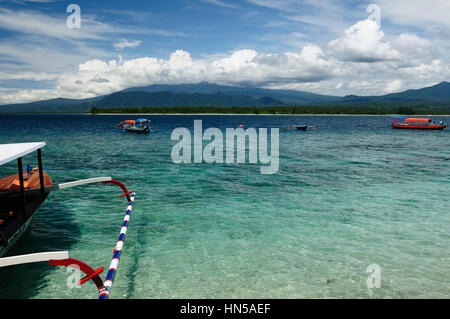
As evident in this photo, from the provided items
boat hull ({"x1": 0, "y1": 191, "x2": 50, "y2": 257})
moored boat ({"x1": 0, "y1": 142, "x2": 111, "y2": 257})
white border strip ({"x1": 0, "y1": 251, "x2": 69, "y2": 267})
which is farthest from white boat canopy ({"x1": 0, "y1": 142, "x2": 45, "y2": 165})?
white border strip ({"x1": 0, "y1": 251, "x2": 69, "y2": 267})

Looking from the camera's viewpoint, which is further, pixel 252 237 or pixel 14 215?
pixel 252 237

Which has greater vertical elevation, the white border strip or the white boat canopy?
the white boat canopy

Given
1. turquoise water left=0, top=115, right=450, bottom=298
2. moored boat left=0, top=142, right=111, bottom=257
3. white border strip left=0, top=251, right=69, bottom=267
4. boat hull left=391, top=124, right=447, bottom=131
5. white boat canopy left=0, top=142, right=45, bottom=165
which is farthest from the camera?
boat hull left=391, top=124, right=447, bottom=131

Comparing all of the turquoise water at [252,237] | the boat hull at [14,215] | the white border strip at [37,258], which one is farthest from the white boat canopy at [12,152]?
the turquoise water at [252,237]

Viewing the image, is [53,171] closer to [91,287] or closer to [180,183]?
[180,183]

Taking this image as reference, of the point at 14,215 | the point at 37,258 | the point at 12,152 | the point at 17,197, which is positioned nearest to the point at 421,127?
the point at 17,197

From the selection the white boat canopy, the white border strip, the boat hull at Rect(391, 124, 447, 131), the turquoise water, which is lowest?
the turquoise water

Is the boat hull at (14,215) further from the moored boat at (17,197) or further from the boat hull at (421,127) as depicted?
the boat hull at (421,127)

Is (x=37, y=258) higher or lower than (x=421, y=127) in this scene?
lower

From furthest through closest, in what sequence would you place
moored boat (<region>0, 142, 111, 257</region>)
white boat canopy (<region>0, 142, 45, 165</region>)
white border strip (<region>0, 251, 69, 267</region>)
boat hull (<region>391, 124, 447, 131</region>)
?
boat hull (<region>391, 124, 447, 131</region>)
moored boat (<region>0, 142, 111, 257</region>)
white boat canopy (<region>0, 142, 45, 165</region>)
white border strip (<region>0, 251, 69, 267</region>)

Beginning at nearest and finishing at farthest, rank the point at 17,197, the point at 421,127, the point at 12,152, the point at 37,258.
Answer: the point at 37,258 → the point at 12,152 → the point at 17,197 → the point at 421,127

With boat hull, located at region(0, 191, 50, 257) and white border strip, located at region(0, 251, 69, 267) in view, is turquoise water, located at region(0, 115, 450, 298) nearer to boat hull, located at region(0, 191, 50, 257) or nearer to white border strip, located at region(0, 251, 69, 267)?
boat hull, located at region(0, 191, 50, 257)

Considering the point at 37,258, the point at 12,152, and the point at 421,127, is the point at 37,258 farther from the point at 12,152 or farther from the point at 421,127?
the point at 421,127

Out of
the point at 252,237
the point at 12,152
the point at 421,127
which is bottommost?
the point at 252,237
